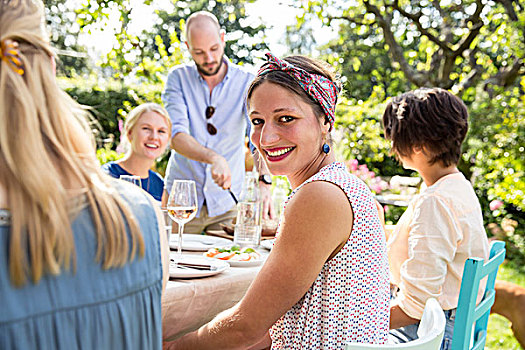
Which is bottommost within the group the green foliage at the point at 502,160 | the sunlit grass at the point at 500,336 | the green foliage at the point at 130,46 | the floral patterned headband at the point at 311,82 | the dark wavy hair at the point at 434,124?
the sunlit grass at the point at 500,336

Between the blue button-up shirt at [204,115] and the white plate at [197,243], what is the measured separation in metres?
0.96

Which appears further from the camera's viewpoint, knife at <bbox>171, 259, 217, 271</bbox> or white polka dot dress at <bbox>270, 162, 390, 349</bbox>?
knife at <bbox>171, 259, 217, 271</bbox>

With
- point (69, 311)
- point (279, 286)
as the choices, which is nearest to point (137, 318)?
point (69, 311)

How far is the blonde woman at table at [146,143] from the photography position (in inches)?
134

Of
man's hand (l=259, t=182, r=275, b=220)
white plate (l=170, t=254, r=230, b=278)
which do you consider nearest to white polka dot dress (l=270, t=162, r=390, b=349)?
white plate (l=170, t=254, r=230, b=278)

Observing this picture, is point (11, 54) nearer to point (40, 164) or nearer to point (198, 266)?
point (40, 164)

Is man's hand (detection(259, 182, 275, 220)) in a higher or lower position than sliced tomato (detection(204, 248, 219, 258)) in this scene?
higher

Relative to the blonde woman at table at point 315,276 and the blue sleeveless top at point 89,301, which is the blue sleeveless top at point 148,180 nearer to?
the blonde woman at table at point 315,276

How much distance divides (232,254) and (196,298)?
0.41 meters

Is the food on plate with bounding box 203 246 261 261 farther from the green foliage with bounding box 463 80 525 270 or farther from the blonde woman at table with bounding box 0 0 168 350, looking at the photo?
the green foliage with bounding box 463 80 525 270

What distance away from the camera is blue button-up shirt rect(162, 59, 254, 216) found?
3.35 metres

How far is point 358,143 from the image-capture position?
652cm

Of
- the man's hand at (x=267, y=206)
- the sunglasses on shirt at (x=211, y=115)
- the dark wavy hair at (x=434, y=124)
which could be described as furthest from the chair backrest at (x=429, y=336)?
the sunglasses on shirt at (x=211, y=115)

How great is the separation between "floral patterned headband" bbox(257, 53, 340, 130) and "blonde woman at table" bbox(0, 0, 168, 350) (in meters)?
0.74
